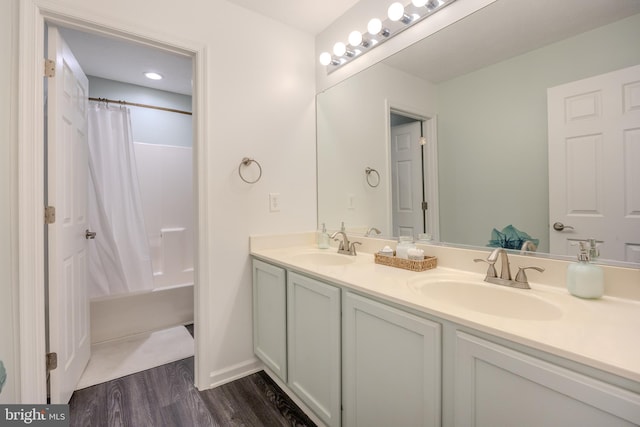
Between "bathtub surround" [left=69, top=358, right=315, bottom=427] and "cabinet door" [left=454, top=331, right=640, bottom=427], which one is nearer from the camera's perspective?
"cabinet door" [left=454, top=331, right=640, bottom=427]

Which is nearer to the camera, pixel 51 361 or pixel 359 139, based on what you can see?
pixel 51 361

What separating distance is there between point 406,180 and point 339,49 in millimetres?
1000

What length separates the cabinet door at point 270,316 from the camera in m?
1.61

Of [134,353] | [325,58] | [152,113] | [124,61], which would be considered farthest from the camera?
[152,113]

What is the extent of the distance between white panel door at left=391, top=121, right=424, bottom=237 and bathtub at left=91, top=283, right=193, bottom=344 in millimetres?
2076

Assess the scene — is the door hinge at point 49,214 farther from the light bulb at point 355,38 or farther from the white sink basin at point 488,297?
the light bulb at point 355,38

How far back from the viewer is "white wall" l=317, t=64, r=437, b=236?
1727 millimetres

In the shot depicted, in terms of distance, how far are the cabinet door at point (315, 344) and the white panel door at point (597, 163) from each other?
0.93 metres

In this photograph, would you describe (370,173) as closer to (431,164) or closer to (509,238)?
(431,164)

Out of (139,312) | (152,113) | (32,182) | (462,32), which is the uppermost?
(152,113)

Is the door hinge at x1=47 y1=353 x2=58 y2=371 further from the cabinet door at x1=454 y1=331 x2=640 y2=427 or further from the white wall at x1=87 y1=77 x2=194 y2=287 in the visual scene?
the cabinet door at x1=454 y1=331 x2=640 y2=427

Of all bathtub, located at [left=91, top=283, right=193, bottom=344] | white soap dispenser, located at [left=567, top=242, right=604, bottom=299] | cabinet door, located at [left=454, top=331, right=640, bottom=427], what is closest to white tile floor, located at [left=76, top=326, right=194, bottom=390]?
bathtub, located at [left=91, top=283, right=193, bottom=344]

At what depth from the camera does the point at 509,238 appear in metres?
1.26

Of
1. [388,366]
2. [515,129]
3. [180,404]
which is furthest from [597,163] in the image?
[180,404]
